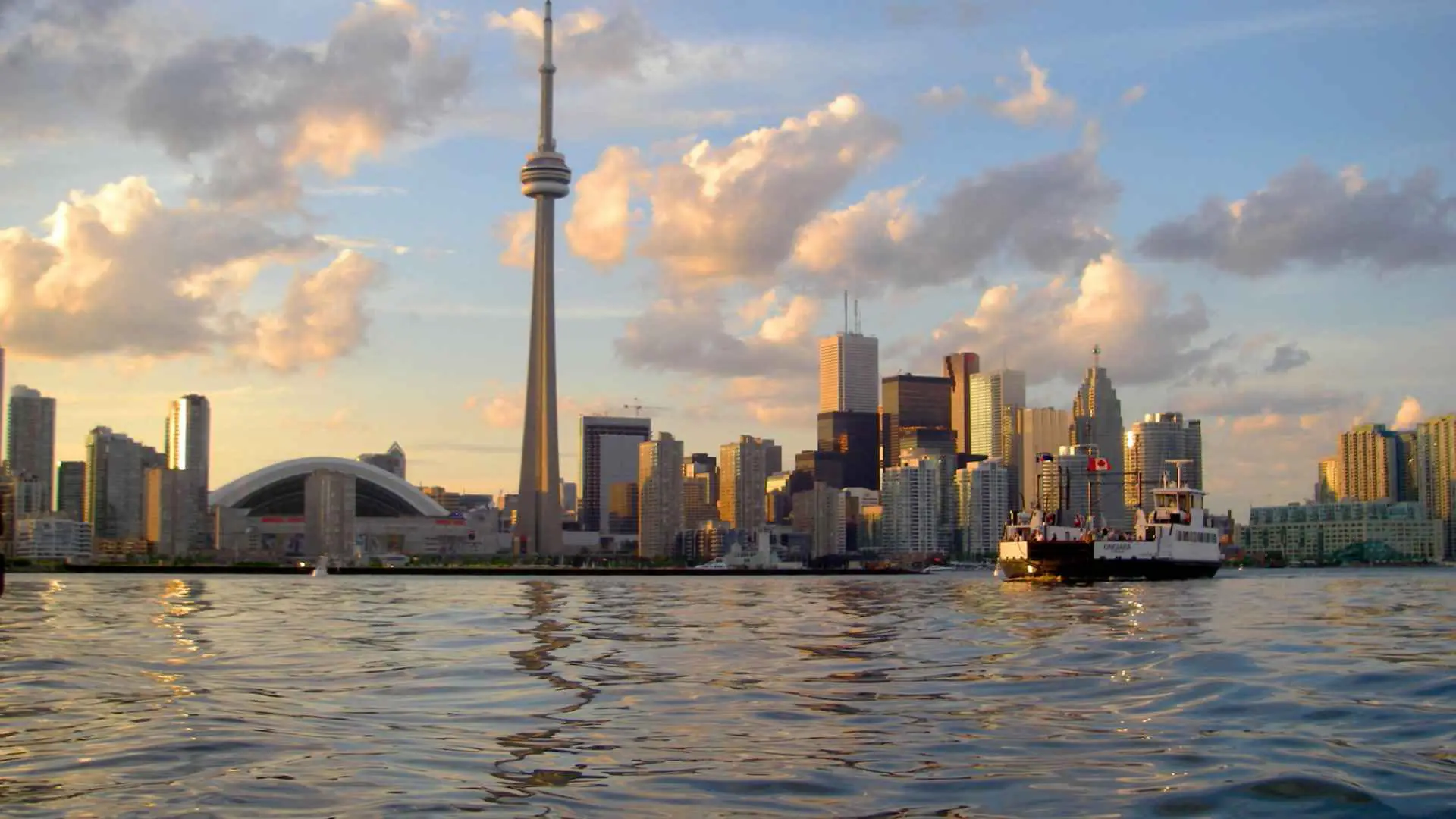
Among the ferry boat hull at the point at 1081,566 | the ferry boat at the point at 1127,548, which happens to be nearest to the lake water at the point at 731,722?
the ferry boat hull at the point at 1081,566

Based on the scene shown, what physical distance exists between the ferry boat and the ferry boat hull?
8cm

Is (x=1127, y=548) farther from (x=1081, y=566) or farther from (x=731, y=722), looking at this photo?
(x=731, y=722)

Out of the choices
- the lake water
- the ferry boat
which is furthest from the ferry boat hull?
the lake water

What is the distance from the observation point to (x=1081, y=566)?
146500mm

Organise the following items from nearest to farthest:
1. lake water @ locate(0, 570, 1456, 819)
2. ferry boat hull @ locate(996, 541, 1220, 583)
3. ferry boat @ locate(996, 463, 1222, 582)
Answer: lake water @ locate(0, 570, 1456, 819)
ferry boat hull @ locate(996, 541, 1220, 583)
ferry boat @ locate(996, 463, 1222, 582)

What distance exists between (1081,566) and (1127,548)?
22.1 feet

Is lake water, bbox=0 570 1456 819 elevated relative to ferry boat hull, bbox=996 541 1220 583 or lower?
elevated

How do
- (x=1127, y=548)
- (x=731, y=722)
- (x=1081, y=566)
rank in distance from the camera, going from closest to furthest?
(x=731, y=722), (x=1081, y=566), (x=1127, y=548)

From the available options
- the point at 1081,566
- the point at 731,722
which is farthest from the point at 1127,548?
the point at 731,722

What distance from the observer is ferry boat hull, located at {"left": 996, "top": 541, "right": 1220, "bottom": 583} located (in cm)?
14662

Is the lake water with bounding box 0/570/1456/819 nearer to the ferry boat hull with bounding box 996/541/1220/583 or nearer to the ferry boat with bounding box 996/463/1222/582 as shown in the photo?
the ferry boat hull with bounding box 996/541/1220/583

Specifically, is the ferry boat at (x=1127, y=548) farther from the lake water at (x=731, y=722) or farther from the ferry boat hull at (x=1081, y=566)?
the lake water at (x=731, y=722)

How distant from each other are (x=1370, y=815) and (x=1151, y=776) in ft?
9.99

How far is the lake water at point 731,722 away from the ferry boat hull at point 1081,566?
92.8 metres
